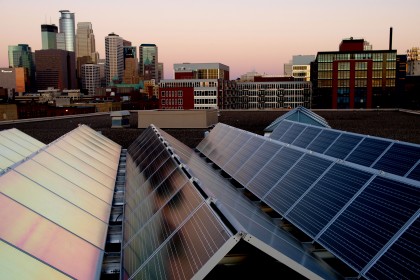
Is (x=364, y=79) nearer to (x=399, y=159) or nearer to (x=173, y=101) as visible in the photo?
(x=173, y=101)

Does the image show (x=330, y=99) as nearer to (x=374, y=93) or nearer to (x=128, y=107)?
(x=374, y=93)

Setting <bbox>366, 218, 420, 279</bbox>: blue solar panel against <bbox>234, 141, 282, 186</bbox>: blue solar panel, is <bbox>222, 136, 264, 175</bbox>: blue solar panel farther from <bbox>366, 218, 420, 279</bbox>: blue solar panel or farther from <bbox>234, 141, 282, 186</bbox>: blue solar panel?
<bbox>366, 218, 420, 279</bbox>: blue solar panel

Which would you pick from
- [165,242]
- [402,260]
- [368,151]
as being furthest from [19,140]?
[402,260]

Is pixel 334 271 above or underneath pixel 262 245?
underneath

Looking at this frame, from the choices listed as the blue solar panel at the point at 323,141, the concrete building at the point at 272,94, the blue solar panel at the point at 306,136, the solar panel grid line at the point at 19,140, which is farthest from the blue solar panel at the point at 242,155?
the concrete building at the point at 272,94

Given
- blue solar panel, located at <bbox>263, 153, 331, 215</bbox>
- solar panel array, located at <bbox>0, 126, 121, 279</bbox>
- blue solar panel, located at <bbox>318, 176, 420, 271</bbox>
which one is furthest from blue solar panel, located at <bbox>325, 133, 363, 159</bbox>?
blue solar panel, located at <bbox>318, 176, 420, 271</bbox>

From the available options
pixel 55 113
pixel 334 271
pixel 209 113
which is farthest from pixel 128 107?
pixel 334 271
